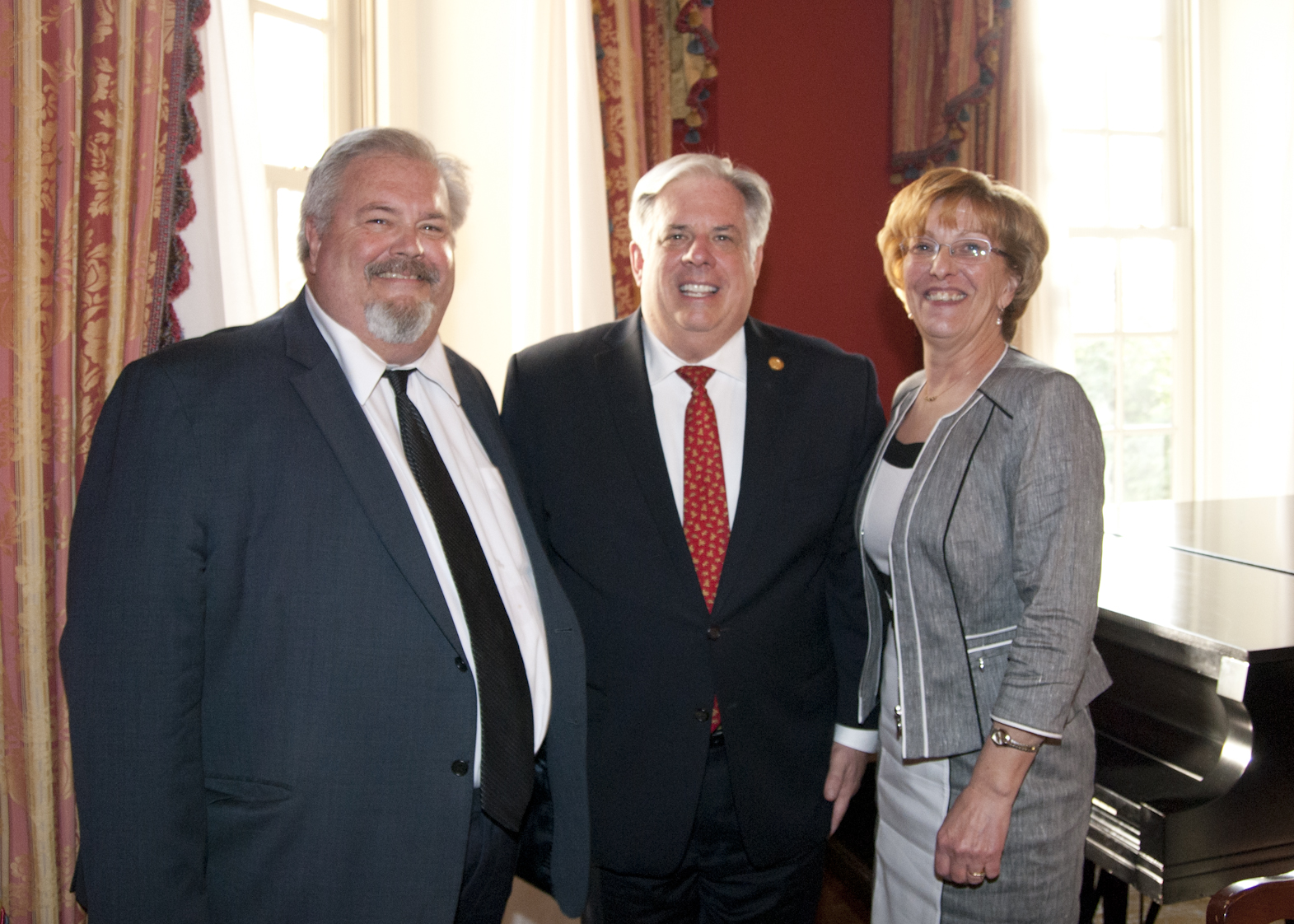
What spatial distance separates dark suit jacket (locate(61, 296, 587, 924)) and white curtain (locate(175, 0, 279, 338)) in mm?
637

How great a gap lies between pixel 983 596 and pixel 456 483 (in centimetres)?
88

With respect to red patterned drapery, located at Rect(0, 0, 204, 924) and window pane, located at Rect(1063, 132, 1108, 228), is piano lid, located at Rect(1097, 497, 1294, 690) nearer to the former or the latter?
window pane, located at Rect(1063, 132, 1108, 228)

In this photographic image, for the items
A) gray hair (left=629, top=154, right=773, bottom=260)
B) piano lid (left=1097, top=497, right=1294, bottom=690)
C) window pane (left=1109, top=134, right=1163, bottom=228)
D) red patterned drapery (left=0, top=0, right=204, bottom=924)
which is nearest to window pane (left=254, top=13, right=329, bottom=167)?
red patterned drapery (left=0, top=0, right=204, bottom=924)

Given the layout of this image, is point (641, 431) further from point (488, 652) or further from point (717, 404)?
point (488, 652)

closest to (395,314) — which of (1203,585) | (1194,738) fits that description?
(1194,738)

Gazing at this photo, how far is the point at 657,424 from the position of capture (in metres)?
1.87

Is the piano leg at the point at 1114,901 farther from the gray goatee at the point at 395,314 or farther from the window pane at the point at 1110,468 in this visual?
the window pane at the point at 1110,468

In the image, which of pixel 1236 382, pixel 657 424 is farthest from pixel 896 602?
pixel 1236 382

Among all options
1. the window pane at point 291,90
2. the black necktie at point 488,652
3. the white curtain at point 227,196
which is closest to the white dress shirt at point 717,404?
the black necktie at point 488,652

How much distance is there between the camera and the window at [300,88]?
2545mm

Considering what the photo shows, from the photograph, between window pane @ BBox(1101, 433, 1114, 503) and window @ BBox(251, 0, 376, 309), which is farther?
window pane @ BBox(1101, 433, 1114, 503)

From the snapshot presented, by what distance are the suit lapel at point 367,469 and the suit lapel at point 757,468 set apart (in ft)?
1.89

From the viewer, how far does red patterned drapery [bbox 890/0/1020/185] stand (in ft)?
12.1

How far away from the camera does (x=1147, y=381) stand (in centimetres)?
488
